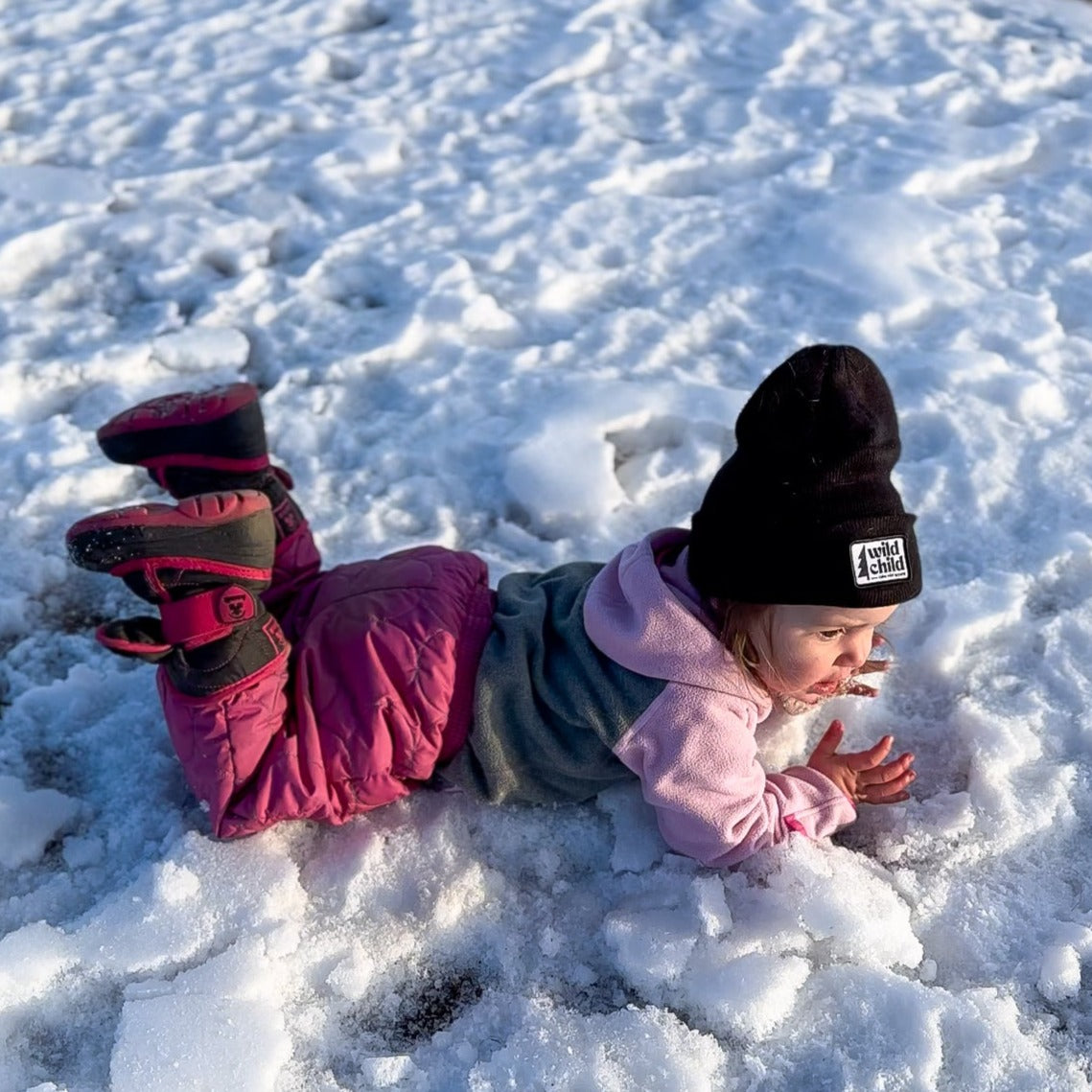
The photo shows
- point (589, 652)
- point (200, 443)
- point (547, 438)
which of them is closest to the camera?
point (589, 652)

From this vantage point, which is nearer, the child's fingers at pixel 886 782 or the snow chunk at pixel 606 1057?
the snow chunk at pixel 606 1057

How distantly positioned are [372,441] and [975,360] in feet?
5.15

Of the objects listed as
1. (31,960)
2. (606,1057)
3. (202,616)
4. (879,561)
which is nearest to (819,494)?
(879,561)

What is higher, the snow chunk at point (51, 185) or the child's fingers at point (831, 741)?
the snow chunk at point (51, 185)

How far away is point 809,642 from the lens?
1896 millimetres

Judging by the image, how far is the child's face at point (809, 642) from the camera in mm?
1860

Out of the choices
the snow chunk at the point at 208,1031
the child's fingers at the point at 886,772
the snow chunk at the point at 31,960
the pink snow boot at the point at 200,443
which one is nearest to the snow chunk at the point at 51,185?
the pink snow boot at the point at 200,443

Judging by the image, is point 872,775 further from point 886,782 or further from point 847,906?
point 847,906

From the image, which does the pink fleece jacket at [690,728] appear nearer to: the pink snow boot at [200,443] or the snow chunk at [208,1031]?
the snow chunk at [208,1031]

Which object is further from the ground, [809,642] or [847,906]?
[809,642]

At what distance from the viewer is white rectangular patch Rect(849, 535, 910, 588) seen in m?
1.78

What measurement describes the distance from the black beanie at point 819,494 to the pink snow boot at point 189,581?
2.61ft

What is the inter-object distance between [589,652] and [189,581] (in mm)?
670

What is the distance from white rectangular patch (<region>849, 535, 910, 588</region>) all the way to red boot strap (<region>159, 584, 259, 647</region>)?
989 millimetres
